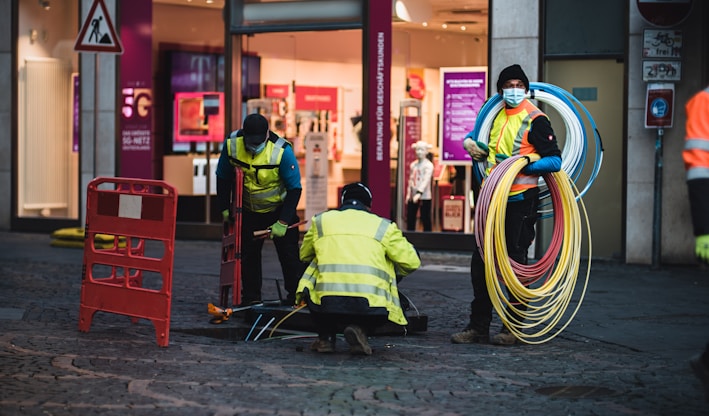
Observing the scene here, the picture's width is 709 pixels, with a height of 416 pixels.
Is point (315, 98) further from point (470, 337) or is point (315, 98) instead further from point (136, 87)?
point (470, 337)

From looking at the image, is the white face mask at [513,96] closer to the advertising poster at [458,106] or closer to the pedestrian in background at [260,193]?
the pedestrian in background at [260,193]

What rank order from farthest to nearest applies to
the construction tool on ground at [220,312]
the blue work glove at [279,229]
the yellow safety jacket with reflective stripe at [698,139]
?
the blue work glove at [279,229], the construction tool on ground at [220,312], the yellow safety jacket with reflective stripe at [698,139]

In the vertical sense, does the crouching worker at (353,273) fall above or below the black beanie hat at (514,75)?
below

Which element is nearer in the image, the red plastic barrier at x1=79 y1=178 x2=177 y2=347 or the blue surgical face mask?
the red plastic barrier at x1=79 y1=178 x2=177 y2=347

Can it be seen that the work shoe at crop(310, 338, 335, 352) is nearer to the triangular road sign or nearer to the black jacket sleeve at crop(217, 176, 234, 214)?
the black jacket sleeve at crop(217, 176, 234, 214)

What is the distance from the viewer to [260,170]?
9938 millimetres

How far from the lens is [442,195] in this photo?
16000 millimetres

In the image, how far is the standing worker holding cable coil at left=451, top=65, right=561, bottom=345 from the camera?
8656mm

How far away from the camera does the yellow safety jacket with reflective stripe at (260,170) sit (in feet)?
32.5

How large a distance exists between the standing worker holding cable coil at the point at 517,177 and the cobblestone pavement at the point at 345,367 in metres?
0.29

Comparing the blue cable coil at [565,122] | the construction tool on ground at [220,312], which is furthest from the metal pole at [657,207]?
the construction tool on ground at [220,312]

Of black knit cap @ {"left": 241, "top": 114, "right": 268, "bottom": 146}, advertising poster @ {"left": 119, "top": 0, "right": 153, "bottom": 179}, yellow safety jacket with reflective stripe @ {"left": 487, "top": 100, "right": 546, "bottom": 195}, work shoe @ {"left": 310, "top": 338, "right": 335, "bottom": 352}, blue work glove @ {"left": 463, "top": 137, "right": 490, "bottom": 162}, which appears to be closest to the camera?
work shoe @ {"left": 310, "top": 338, "right": 335, "bottom": 352}

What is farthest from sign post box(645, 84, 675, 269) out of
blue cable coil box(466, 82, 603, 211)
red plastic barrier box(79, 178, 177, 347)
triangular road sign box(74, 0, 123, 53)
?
red plastic barrier box(79, 178, 177, 347)

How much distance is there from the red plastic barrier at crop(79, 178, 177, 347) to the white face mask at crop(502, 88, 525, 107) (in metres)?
2.56
